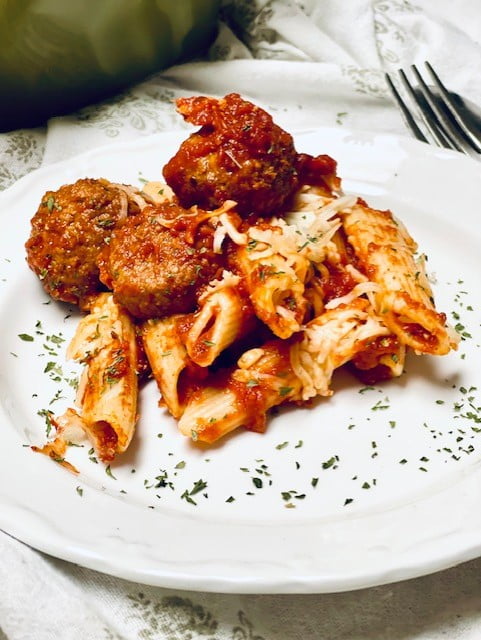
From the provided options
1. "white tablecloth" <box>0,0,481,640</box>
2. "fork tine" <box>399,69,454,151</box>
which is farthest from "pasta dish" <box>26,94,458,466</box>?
"fork tine" <box>399,69,454,151</box>

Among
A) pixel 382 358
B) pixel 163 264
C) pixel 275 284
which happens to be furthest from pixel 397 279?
pixel 163 264

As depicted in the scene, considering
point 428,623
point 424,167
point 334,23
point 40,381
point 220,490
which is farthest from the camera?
point 334,23

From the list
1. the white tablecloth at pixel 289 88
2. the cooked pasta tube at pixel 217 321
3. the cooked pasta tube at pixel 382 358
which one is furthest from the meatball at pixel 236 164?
the white tablecloth at pixel 289 88

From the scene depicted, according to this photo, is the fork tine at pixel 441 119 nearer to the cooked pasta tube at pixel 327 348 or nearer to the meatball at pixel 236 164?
the meatball at pixel 236 164

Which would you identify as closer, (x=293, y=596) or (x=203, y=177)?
(x=293, y=596)

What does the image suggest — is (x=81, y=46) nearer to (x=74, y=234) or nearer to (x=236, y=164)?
(x=74, y=234)

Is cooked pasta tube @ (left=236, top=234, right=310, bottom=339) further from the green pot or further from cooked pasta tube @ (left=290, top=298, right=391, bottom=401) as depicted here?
the green pot

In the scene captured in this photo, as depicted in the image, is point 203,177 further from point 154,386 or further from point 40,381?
point 40,381

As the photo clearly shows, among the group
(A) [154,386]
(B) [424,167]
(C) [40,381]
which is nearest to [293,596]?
(A) [154,386]
